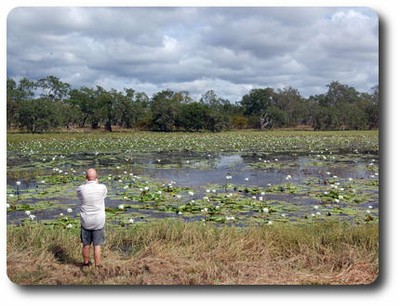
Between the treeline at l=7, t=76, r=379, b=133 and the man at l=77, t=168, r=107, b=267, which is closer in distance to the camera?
the man at l=77, t=168, r=107, b=267

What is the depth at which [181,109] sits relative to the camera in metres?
14.1

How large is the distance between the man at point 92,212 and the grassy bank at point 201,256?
265 mm

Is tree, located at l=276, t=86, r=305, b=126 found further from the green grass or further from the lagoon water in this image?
the lagoon water

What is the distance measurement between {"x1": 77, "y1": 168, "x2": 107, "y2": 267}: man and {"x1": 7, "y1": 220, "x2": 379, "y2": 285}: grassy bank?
26cm

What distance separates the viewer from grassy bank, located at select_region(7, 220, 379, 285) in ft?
13.5

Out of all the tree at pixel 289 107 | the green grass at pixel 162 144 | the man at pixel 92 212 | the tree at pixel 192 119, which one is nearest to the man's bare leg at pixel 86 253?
the man at pixel 92 212

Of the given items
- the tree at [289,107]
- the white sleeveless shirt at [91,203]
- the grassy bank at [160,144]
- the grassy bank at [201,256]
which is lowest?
the grassy bank at [201,256]

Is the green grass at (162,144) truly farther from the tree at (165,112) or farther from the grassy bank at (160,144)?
the tree at (165,112)

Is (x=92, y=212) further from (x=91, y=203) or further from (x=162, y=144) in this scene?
(x=162, y=144)

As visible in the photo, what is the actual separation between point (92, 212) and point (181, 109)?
10.1 meters

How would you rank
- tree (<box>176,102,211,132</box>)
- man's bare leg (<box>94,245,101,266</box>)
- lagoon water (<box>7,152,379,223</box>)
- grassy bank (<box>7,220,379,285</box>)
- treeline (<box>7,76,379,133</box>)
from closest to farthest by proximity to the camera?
grassy bank (<box>7,220,379,285</box>) → man's bare leg (<box>94,245,101,266</box>) → lagoon water (<box>7,152,379,223</box>) → treeline (<box>7,76,379,133</box>) → tree (<box>176,102,211,132</box>)

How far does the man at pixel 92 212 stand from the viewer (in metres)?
4.12

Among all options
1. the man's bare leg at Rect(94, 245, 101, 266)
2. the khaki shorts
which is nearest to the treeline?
the khaki shorts
